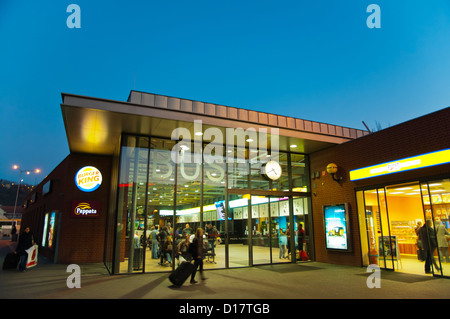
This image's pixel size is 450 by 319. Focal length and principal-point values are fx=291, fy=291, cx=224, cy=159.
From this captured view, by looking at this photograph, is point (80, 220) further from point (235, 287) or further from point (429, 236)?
point (429, 236)

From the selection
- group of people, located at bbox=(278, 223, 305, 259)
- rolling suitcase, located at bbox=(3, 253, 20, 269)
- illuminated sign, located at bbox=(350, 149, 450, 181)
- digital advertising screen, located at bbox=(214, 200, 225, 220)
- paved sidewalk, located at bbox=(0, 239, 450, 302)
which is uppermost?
illuminated sign, located at bbox=(350, 149, 450, 181)

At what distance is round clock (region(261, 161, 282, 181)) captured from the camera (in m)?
13.2

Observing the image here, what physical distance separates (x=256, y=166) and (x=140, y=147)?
519 cm

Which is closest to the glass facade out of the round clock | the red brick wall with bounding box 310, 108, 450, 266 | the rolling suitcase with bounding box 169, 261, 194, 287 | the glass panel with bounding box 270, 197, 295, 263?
the glass panel with bounding box 270, 197, 295, 263

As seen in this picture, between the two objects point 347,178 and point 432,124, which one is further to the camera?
point 347,178

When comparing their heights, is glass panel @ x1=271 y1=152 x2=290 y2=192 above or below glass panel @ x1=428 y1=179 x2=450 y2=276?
above

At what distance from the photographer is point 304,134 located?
1191 centimetres

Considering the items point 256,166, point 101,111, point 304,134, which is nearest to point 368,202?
point 304,134

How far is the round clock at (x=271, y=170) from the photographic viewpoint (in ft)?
43.4

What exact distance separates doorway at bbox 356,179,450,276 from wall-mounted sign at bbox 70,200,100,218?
11880 millimetres

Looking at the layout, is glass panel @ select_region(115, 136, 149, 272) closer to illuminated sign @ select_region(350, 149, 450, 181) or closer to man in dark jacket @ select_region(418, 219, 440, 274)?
illuminated sign @ select_region(350, 149, 450, 181)

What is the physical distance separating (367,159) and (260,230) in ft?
17.0
